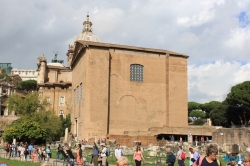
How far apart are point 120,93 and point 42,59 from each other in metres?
23.3

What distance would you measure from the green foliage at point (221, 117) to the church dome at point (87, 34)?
28270 millimetres

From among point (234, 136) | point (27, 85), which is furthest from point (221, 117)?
point (27, 85)

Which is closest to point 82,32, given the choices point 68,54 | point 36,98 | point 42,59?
point 68,54

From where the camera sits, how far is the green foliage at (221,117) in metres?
54.7

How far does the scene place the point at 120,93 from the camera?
3822cm

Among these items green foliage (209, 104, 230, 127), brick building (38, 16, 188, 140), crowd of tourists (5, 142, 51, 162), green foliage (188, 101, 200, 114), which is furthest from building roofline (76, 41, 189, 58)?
green foliage (188, 101, 200, 114)

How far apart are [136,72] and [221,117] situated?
74.1ft

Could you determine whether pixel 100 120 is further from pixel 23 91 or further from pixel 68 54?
pixel 23 91

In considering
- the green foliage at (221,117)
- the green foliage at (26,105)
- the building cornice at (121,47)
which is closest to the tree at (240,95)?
the green foliage at (221,117)

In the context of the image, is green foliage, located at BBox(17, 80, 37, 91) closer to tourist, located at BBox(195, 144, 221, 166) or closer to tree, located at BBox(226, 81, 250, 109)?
tree, located at BBox(226, 81, 250, 109)

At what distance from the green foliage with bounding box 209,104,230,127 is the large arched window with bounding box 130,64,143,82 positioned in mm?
19904

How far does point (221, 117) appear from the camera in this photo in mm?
55750

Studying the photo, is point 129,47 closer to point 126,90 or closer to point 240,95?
point 126,90

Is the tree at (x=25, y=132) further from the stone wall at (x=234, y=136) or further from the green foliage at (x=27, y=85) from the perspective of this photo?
the green foliage at (x=27, y=85)
